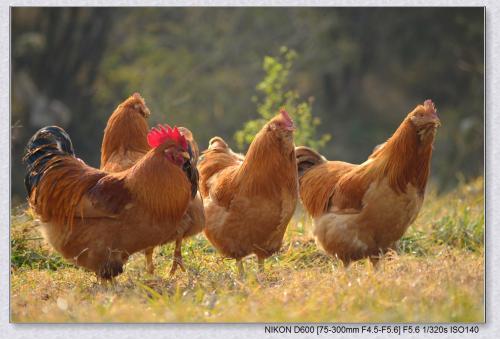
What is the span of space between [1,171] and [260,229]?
235 cm

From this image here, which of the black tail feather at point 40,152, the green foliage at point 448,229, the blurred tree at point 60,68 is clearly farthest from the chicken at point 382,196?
the blurred tree at point 60,68

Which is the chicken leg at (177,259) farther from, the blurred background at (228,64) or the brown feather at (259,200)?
the blurred background at (228,64)

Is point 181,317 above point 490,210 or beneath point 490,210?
beneath

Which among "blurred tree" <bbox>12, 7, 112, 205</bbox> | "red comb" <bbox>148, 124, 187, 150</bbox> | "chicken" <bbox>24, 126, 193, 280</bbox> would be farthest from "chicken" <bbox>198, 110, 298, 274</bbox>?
"blurred tree" <bbox>12, 7, 112, 205</bbox>

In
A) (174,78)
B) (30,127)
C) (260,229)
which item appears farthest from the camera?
(174,78)

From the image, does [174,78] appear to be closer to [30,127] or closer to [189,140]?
[30,127]

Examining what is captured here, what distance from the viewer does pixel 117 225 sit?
5902 millimetres

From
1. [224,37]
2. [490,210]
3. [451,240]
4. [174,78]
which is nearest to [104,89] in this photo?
[174,78]

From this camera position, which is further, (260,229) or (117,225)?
(260,229)

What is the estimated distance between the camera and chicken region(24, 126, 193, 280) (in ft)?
19.4

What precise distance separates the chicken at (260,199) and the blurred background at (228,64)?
1137cm

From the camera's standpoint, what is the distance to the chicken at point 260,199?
664 centimetres

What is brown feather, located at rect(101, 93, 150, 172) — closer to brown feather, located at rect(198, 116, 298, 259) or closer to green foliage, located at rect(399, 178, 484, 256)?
brown feather, located at rect(198, 116, 298, 259)

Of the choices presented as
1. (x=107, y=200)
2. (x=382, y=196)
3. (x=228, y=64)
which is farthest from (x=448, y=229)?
(x=228, y=64)
